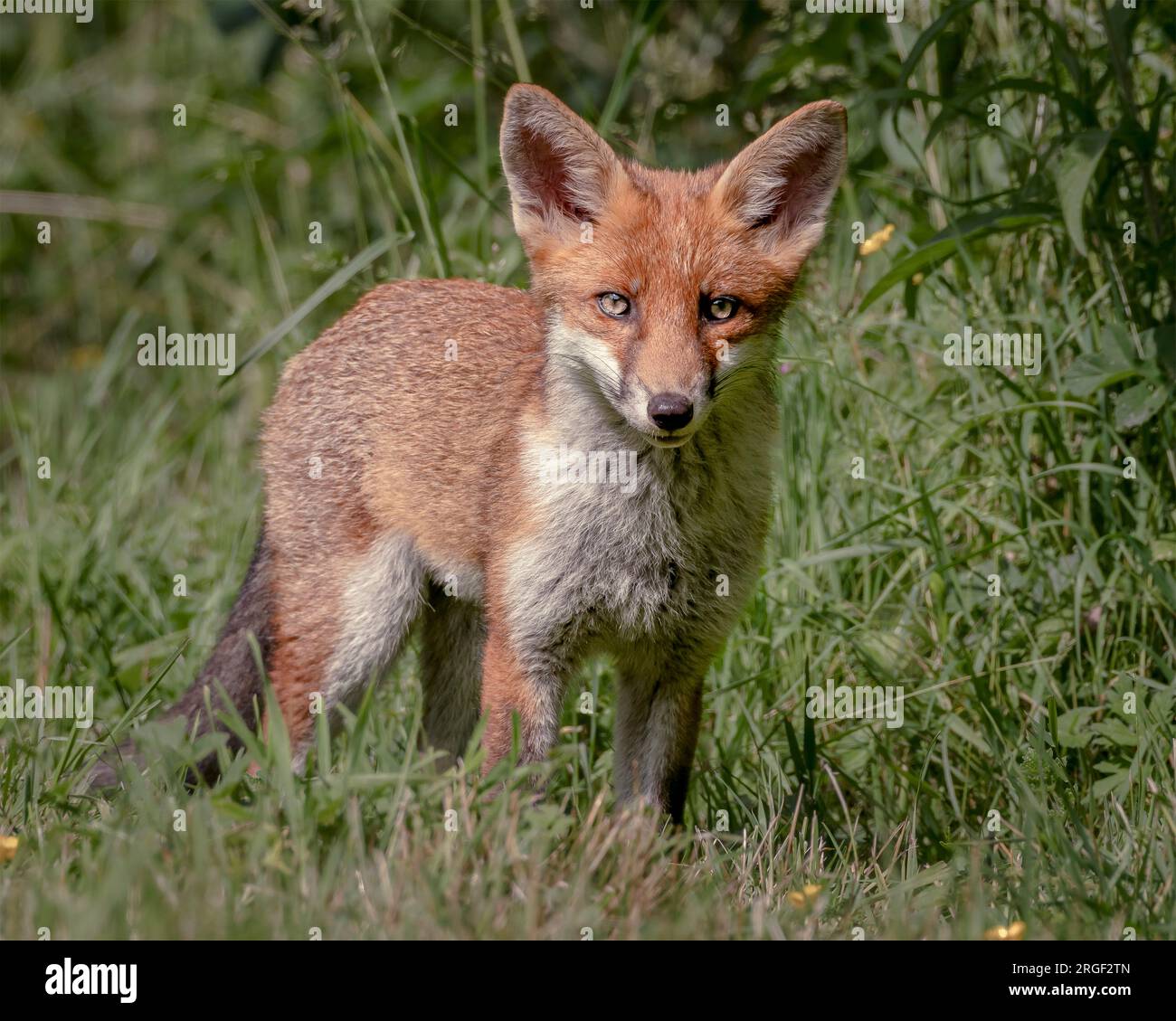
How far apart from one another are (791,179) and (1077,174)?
844 millimetres

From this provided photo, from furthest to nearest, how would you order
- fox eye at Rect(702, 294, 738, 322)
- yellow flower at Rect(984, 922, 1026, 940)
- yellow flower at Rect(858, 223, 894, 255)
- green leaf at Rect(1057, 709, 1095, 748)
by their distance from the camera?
yellow flower at Rect(858, 223, 894, 255) → green leaf at Rect(1057, 709, 1095, 748) → fox eye at Rect(702, 294, 738, 322) → yellow flower at Rect(984, 922, 1026, 940)

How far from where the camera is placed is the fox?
3873 millimetres

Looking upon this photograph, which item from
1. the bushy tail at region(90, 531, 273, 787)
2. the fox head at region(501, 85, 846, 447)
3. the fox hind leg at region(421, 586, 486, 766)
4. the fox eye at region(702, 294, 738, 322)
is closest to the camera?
the fox head at region(501, 85, 846, 447)

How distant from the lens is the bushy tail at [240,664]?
4758mm

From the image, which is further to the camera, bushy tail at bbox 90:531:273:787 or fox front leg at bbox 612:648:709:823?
bushy tail at bbox 90:531:273:787

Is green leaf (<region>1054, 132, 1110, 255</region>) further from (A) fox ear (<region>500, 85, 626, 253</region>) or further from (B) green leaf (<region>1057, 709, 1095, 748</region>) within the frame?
(B) green leaf (<region>1057, 709, 1095, 748</region>)

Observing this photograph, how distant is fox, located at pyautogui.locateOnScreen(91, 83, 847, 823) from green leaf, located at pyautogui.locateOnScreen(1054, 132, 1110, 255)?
26.4 inches

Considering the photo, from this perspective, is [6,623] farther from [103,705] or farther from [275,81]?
[275,81]

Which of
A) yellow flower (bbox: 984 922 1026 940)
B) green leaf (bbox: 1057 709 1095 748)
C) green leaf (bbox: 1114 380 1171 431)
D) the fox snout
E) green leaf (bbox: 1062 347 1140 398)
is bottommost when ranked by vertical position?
yellow flower (bbox: 984 922 1026 940)

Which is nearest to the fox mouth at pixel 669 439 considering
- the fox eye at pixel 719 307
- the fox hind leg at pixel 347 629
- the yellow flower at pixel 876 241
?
the fox eye at pixel 719 307

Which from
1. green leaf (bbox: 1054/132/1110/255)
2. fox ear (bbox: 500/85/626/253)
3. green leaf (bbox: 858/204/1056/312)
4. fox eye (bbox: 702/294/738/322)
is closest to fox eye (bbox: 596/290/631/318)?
fox eye (bbox: 702/294/738/322)

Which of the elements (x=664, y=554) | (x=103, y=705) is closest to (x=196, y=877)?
(x=664, y=554)

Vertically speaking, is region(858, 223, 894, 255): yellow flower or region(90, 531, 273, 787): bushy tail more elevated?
region(858, 223, 894, 255): yellow flower

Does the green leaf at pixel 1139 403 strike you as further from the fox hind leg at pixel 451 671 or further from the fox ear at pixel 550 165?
the fox hind leg at pixel 451 671
